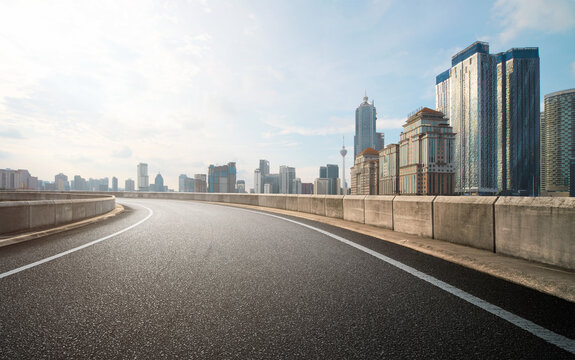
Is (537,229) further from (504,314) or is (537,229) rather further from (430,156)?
(430,156)

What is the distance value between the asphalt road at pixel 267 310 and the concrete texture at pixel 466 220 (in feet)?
4.12

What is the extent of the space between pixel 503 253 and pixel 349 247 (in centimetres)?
273

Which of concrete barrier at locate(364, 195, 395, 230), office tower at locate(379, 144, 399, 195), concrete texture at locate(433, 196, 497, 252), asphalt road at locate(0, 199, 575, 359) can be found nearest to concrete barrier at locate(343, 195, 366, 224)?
concrete barrier at locate(364, 195, 395, 230)

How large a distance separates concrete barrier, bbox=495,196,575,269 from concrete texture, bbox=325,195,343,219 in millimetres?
6984

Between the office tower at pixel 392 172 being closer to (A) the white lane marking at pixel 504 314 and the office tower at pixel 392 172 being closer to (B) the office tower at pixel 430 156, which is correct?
(B) the office tower at pixel 430 156

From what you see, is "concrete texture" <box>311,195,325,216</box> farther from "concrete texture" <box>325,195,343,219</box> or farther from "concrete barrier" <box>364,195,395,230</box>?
"concrete barrier" <box>364,195,395,230</box>

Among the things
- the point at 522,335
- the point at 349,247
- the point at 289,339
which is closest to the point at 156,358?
the point at 289,339

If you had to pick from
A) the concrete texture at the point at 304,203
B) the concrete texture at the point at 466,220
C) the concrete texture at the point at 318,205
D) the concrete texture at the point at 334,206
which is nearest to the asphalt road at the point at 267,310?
the concrete texture at the point at 466,220

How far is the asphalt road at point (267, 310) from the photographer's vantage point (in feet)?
6.93

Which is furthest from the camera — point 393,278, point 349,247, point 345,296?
point 349,247

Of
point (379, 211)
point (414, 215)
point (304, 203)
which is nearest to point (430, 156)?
point (304, 203)

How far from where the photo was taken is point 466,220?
5.73 metres

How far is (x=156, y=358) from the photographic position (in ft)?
6.55

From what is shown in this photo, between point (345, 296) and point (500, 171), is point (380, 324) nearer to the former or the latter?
point (345, 296)
